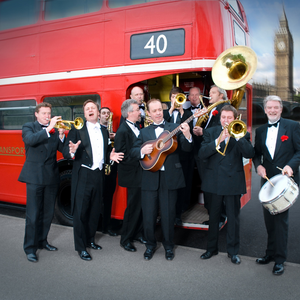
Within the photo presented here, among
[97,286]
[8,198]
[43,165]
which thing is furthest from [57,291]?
[8,198]

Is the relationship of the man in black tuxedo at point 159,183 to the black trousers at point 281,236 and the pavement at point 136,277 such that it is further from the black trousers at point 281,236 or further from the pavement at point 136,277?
the black trousers at point 281,236

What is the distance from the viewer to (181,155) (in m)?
4.59

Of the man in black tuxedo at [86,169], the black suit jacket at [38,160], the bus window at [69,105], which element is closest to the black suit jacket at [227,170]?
the man in black tuxedo at [86,169]

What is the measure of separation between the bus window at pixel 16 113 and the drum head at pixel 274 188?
12.7 feet

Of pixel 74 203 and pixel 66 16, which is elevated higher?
pixel 66 16

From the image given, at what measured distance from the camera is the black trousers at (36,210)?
374cm

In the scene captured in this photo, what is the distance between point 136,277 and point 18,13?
479 centimetres

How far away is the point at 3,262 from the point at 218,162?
280 centimetres

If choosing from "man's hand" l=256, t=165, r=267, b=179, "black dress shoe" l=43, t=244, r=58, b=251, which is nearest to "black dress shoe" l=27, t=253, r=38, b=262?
"black dress shoe" l=43, t=244, r=58, b=251

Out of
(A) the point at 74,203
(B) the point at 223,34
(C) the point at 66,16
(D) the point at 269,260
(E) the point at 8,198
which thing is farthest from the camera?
(E) the point at 8,198

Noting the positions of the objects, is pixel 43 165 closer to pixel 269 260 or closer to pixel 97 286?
pixel 97 286

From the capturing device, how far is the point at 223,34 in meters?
4.12

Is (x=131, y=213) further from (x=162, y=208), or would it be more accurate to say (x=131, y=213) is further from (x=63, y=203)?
(x=63, y=203)

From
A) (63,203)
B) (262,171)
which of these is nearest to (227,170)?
(262,171)
